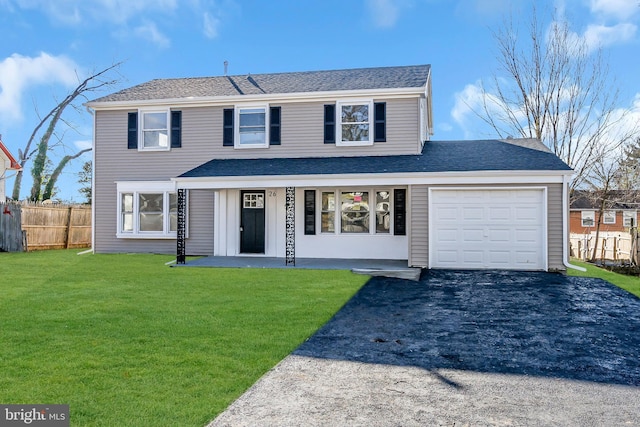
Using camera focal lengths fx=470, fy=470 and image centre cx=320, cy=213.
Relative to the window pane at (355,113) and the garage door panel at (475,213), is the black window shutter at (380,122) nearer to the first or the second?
the window pane at (355,113)

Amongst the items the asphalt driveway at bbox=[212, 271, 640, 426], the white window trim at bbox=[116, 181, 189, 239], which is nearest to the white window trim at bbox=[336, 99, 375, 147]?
the white window trim at bbox=[116, 181, 189, 239]

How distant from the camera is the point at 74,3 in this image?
23938mm

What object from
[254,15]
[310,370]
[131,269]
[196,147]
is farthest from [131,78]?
[310,370]

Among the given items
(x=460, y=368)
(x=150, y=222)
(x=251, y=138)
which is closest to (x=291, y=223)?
(x=251, y=138)

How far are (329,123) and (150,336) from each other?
10.7 m

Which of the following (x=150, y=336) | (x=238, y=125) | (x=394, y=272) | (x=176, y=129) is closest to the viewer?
(x=150, y=336)

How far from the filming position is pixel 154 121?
16.2m

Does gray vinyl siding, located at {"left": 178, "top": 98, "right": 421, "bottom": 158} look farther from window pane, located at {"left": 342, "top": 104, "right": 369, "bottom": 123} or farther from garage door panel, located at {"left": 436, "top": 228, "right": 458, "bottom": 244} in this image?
garage door panel, located at {"left": 436, "top": 228, "right": 458, "bottom": 244}

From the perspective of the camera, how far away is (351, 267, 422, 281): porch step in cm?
1117

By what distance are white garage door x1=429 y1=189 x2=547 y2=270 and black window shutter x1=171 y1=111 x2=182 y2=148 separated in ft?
28.6

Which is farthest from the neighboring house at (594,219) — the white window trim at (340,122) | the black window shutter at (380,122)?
the white window trim at (340,122)

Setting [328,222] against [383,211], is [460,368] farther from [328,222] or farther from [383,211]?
[328,222]

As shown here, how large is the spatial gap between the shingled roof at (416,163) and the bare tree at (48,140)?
18.4m

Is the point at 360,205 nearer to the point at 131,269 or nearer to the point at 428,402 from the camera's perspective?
the point at 131,269
